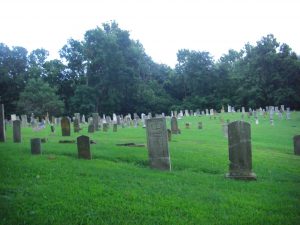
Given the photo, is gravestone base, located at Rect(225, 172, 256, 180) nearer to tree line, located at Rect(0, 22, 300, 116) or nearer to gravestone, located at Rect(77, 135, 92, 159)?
gravestone, located at Rect(77, 135, 92, 159)

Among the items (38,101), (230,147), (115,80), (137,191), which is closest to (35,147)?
(137,191)

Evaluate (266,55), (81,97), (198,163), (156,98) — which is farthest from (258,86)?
(198,163)

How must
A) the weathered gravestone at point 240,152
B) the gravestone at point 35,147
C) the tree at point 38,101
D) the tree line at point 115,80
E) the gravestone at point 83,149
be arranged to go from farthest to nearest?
the tree line at point 115,80 → the tree at point 38,101 → the gravestone at point 35,147 → the gravestone at point 83,149 → the weathered gravestone at point 240,152

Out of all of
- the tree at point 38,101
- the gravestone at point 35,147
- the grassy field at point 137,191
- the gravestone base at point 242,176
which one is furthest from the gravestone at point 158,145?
the tree at point 38,101

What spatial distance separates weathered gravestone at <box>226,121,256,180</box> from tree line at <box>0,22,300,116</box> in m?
43.7

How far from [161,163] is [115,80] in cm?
5003

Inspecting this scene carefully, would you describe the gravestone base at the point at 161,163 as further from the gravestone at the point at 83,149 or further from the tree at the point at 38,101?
the tree at the point at 38,101

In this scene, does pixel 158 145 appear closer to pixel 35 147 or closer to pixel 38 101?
pixel 35 147

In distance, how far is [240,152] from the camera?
10133 mm

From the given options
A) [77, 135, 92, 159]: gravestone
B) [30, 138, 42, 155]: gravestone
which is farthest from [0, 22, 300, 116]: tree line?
[77, 135, 92, 159]: gravestone

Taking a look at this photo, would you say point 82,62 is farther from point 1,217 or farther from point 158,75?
point 1,217

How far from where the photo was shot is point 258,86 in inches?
2419

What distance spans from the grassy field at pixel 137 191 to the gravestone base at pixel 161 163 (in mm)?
260

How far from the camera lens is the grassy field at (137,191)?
6.52m
